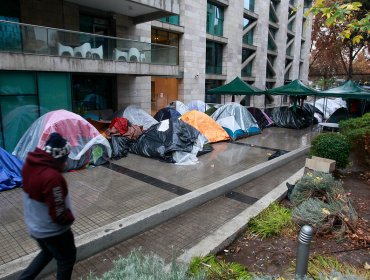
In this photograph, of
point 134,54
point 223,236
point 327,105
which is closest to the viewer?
point 223,236

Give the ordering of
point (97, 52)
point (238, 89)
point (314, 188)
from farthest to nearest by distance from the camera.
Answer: point (238, 89), point (97, 52), point (314, 188)

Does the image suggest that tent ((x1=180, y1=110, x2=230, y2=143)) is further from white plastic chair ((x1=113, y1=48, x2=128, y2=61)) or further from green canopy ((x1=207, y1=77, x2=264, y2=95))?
green canopy ((x1=207, y1=77, x2=264, y2=95))

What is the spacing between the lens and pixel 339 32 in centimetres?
1574

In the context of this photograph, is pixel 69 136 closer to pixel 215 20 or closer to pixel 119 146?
pixel 119 146

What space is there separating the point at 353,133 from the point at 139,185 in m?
5.79

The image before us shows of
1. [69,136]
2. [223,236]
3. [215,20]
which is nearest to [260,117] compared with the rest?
[215,20]

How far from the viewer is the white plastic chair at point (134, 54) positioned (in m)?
11.7

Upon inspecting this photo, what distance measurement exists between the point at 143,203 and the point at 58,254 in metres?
3.05

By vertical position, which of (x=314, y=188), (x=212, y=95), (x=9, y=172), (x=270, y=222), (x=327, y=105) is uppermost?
(x=212, y=95)

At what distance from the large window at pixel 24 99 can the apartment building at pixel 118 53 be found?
3 cm

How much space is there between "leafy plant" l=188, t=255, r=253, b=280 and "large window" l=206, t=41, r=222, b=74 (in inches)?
761

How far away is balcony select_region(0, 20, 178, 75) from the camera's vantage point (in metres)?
8.28

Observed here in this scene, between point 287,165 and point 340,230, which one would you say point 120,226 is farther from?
point 287,165

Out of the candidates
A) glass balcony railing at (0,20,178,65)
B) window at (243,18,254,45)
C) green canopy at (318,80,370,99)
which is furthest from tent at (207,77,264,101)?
window at (243,18,254,45)
